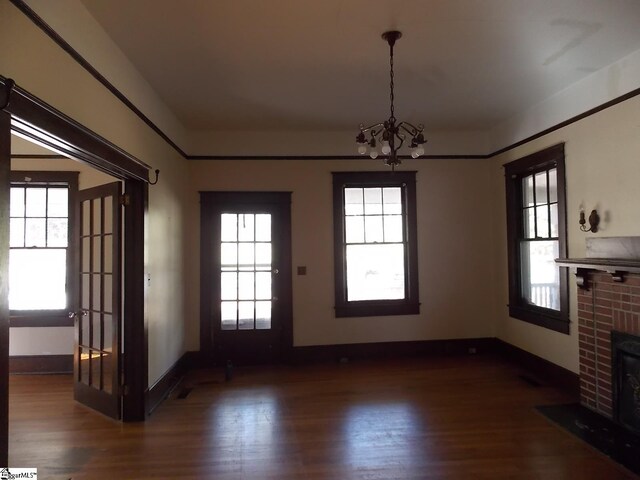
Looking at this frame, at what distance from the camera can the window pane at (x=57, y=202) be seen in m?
5.01

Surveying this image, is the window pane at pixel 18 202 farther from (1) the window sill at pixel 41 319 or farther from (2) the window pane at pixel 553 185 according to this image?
(2) the window pane at pixel 553 185

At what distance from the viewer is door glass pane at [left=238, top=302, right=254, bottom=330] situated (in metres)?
5.23

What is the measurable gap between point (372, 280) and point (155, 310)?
2.80 meters

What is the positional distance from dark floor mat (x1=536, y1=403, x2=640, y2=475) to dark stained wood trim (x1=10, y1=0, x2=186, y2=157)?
176 inches

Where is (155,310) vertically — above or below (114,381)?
above

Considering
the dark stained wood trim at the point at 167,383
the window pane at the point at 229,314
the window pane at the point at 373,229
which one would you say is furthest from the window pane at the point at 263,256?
the dark stained wood trim at the point at 167,383

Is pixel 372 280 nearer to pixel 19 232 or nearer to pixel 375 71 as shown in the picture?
pixel 375 71

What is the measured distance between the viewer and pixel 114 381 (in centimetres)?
348

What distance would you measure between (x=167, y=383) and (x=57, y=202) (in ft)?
9.08

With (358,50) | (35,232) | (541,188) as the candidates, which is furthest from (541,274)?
(35,232)

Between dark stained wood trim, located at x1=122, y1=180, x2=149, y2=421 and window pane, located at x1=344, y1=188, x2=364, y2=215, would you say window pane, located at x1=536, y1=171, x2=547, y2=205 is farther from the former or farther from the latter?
dark stained wood trim, located at x1=122, y1=180, x2=149, y2=421

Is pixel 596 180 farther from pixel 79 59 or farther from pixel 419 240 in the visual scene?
pixel 79 59

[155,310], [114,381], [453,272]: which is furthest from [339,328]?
[114,381]

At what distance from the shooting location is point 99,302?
11.8ft
